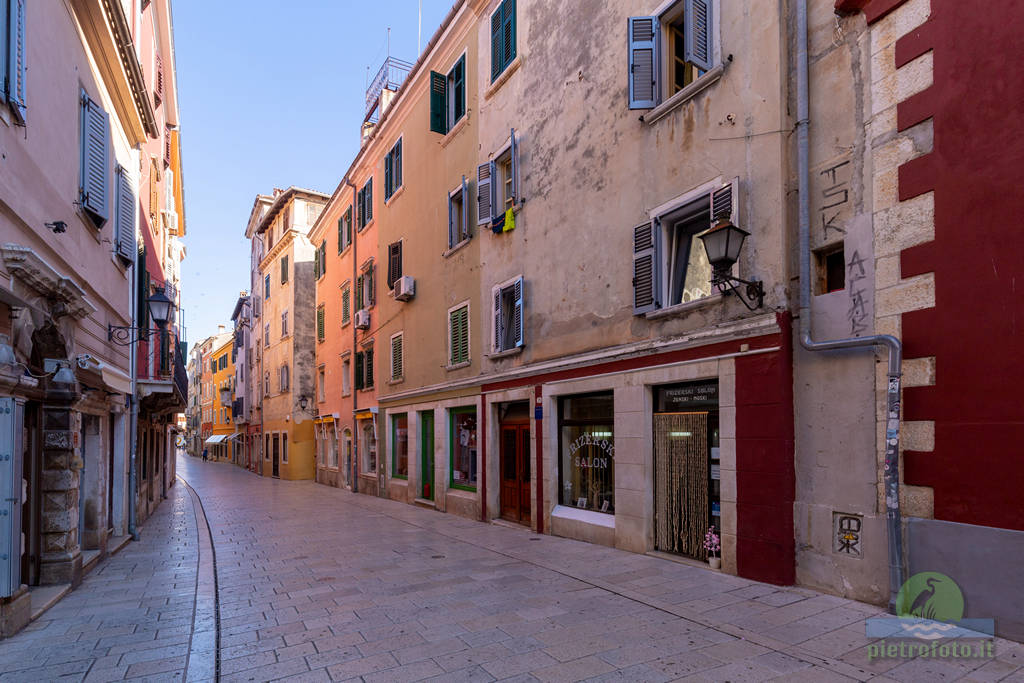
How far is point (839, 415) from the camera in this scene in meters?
6.73

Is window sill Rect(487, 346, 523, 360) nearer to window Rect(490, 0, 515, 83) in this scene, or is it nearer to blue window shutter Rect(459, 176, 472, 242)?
blue window shutter Rect(459, 176, 472, 242)

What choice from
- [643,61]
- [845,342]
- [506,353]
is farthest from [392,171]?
[845,342]

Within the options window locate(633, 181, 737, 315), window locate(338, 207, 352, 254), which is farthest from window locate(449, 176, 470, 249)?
window locate(338, 207, 352, 254)

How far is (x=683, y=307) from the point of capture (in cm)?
868

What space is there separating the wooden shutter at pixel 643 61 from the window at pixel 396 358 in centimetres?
1175

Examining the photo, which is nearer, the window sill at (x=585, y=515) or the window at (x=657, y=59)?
the window at (x=657, y=59)

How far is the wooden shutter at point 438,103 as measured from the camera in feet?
54.4

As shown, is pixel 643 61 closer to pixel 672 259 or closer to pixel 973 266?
pixel 672 259

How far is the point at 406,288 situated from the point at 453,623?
12.8m

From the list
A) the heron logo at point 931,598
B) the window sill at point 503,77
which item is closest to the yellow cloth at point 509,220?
the window sill at point 503,77

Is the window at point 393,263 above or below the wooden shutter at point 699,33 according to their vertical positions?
below

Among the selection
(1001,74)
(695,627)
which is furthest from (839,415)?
(1001,74)

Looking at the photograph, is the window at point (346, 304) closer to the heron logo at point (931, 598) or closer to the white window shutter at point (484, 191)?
the white window shutter at point (484, 191)

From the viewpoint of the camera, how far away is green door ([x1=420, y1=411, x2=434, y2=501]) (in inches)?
673
